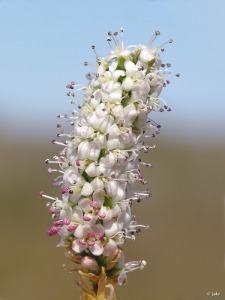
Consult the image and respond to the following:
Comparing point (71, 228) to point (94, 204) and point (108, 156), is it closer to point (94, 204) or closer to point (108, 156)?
point (94, 204)

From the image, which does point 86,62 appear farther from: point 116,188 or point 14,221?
point 14,221

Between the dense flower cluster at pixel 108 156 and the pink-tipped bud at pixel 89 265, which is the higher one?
the dense flower cluster at pixel 108 156

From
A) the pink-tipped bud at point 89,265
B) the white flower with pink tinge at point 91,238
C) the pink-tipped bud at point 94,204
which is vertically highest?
the pink-tipped bud at point 94,204

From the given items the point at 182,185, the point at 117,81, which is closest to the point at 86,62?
the point at 117,81

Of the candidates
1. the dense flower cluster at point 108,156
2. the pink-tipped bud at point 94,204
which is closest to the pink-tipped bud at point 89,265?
the dense flower cluster at point 108,156

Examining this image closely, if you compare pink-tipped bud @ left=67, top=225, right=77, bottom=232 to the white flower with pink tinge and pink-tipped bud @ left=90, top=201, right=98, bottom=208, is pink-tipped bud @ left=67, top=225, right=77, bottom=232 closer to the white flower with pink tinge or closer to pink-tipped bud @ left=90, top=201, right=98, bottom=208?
the white flower with pink tinge

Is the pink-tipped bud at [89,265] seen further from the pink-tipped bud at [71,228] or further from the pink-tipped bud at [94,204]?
the pink-tipped bud at [94,204]

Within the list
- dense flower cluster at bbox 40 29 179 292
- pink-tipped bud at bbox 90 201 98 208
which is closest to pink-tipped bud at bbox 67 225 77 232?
dense flower cluster at bbox 40 29 179 292

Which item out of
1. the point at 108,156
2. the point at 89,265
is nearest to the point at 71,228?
the point at 89,265
